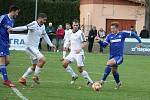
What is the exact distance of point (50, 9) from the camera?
62.9 m

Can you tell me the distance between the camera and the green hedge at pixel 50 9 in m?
62.1

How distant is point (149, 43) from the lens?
40656 millimetres

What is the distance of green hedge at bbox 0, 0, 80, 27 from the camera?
62062 millimetres

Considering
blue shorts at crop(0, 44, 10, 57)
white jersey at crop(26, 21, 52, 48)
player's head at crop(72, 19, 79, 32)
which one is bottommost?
blue shorts at crop(0, 44, 10, 57)

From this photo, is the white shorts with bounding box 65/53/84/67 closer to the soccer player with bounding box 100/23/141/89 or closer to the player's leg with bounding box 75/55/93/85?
the player's leg with bounding box 75/55/93/85

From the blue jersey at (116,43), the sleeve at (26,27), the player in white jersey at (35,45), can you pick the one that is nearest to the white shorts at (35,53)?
the player in white jersey at (35,45)

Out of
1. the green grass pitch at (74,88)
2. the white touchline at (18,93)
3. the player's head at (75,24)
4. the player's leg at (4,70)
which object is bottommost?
the green grass pitch at (74,88)

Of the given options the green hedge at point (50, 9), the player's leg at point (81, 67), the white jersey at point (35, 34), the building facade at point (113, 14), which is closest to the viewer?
the white jersey at point (35, 34)

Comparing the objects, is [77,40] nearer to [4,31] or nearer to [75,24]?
[75,24]

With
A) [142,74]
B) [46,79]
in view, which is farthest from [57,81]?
[142,74]

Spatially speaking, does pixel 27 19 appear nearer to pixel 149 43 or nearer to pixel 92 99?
pixel 149 43

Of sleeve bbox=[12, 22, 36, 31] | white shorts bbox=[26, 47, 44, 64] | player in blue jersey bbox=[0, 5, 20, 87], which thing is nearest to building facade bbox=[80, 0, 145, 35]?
white shorts bbox=[26, 47, 44, 64]

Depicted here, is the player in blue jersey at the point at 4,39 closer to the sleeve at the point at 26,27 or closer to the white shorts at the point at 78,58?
the sleeve at the point at 26,27

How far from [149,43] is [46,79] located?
841 inches
